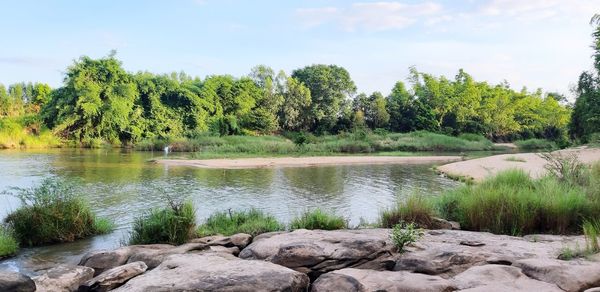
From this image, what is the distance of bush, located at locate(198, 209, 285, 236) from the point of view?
31.7ft

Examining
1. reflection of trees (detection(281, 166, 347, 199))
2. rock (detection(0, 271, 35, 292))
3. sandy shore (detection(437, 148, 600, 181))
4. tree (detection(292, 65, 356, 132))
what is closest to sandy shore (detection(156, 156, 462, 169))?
reflection of trees (detection(281, 166, 347, 199))

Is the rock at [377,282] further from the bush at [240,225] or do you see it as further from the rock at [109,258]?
the bush at [240,225]

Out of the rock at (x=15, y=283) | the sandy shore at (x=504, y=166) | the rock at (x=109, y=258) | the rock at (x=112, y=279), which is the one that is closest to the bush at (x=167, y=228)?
the rock at (x=109, y=258)

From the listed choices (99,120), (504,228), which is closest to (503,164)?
(504,228)

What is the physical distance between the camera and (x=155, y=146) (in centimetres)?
4806

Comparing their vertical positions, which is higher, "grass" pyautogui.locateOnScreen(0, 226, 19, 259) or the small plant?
the small plant

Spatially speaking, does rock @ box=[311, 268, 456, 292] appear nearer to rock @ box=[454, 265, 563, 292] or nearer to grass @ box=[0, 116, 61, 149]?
rock @ box=[454, 265, 563, 292]

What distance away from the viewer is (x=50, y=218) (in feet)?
31.3

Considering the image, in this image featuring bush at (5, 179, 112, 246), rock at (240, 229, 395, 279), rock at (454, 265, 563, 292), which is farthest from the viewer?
bush at (5, 179, 112, 246)

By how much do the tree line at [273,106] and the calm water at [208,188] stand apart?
19950 millimetres

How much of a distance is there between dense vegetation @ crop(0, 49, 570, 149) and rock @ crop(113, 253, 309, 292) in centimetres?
4406

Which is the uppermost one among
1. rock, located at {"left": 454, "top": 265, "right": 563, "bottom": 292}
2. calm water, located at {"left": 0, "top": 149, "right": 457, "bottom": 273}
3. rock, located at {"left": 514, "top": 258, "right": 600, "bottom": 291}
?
rock, located at {"left": 514, "top": 258, "right": 600, "bottom": 291}

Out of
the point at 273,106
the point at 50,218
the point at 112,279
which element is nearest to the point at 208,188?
the point at 50,218

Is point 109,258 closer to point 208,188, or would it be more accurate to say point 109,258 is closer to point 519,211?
point 519,211
